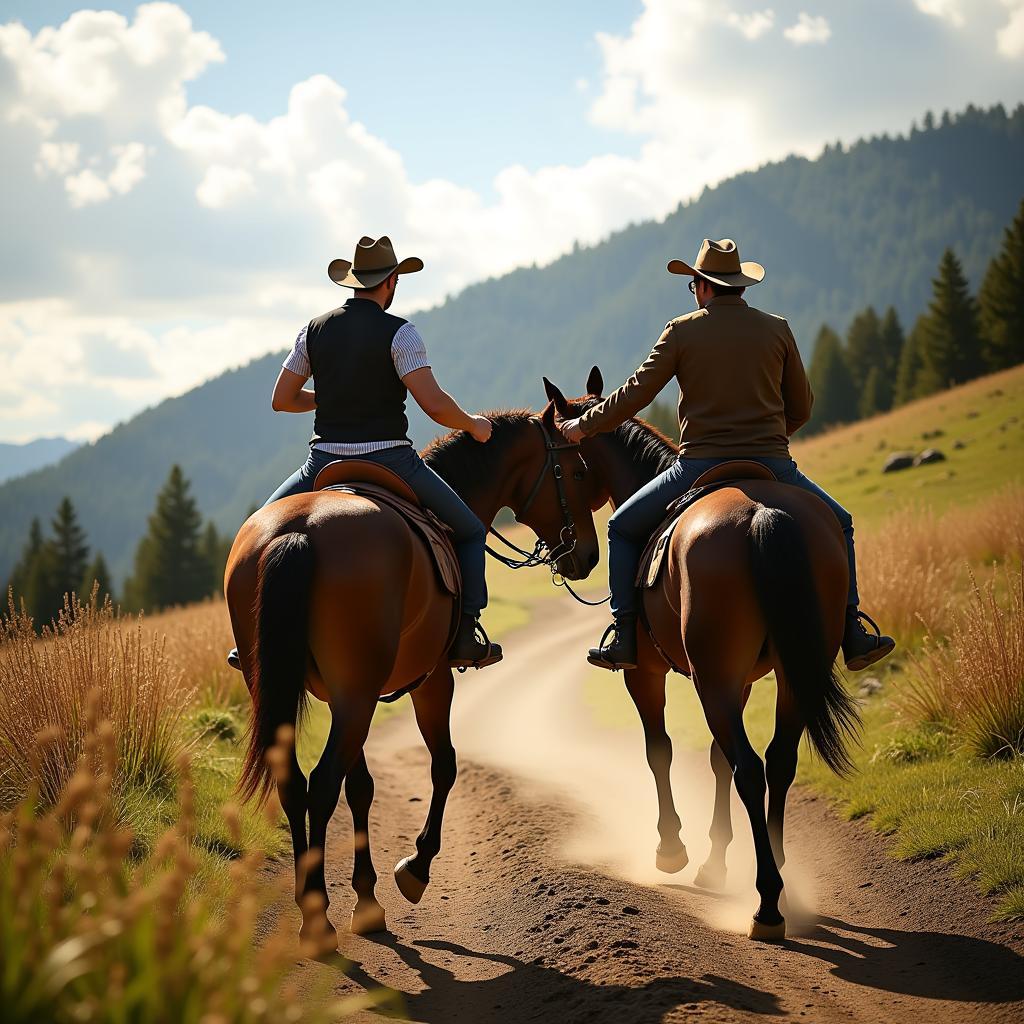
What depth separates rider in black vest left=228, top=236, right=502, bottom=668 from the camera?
249 inches

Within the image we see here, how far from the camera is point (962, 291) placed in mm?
59469

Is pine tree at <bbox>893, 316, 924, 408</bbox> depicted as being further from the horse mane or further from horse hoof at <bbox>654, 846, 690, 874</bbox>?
horse hoof at <bbox>654, 846, 690, 874</bbox>

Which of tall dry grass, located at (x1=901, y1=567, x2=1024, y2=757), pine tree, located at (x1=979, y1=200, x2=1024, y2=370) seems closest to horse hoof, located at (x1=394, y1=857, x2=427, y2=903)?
tall dry grass, located at (x1=901, y1=567, x2=1024, y2=757)

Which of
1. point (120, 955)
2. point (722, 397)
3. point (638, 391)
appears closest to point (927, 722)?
point (722, 397)

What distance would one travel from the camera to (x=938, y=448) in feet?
104

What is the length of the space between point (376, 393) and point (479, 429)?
106cm

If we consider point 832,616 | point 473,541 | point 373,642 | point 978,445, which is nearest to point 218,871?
point 373,642

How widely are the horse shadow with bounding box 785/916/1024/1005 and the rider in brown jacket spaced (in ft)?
5.48

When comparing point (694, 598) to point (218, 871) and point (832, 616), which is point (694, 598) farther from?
point (218, 871)

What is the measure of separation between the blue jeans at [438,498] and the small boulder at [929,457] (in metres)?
26.9

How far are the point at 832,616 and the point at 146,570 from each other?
218ft

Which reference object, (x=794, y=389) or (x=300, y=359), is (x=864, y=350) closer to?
(x=794, y=389)

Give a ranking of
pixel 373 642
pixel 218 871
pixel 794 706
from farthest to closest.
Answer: pixel 218 871
pixel 794 706
pixel 373 642

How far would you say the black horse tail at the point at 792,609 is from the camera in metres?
5.47
